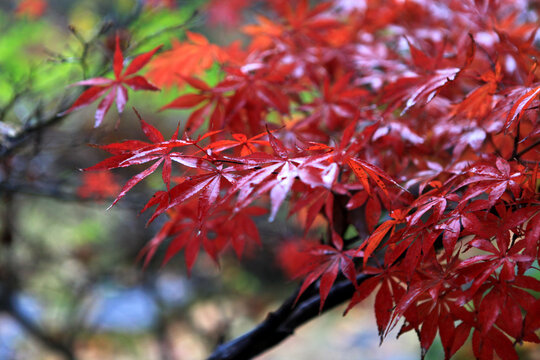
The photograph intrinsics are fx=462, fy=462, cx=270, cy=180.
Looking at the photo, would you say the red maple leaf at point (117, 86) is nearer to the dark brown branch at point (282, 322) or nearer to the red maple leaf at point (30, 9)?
the dark brown branch at point (282, 322)

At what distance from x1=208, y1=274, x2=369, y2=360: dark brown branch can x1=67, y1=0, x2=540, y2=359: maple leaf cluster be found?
6cm

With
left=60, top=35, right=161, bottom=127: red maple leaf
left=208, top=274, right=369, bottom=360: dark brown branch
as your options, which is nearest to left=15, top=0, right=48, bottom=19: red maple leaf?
left=60, top=35, right=161, bottom=127: red maple leaf

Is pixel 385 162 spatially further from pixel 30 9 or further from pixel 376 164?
pixel 30 9

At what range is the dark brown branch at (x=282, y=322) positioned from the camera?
4.09 ft

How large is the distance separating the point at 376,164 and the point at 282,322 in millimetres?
516

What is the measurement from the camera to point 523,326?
0.82 m

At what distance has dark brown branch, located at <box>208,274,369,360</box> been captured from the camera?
1.25m

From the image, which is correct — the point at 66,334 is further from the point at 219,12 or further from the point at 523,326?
the point at 523,326

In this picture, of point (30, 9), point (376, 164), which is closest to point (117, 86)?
point (376, 164)

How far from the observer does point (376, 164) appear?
1160 millimetres

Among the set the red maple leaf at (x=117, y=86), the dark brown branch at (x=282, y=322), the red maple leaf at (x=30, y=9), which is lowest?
the dark brown branch at (x=282, y=322)

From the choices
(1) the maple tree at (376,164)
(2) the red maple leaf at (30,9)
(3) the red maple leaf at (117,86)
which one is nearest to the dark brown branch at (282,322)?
(1) the maple tree at (376,164)

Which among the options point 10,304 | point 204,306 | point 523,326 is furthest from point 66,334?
point 523,326

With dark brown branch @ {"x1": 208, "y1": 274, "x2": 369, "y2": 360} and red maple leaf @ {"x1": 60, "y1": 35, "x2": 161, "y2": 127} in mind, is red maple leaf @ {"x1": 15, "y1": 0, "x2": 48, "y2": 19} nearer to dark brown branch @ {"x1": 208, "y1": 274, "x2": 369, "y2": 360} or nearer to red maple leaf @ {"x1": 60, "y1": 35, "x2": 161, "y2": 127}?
red maple leaf @ {"x1": 60, "y1": 35, "x2": 161, "y2": 127}
